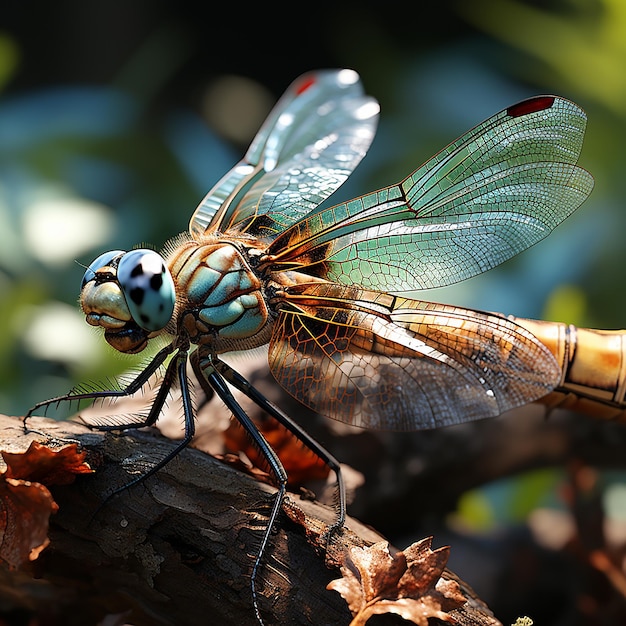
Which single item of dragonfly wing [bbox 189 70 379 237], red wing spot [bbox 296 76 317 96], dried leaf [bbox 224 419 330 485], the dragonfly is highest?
red wing spot [bbox 296 76 317 96]

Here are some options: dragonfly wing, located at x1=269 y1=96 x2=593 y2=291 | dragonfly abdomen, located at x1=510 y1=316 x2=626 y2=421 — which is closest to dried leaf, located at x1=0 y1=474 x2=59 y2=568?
dragonfly wing, located at x1=269 y1=96 x2=593 y2=291

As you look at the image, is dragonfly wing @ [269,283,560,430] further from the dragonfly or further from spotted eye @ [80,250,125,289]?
spotted eye @ [80,250,125,289]

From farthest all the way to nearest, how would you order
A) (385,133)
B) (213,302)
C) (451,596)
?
(385,133) < (213,302) < (451,596)

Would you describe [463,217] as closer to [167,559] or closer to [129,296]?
[129,296]

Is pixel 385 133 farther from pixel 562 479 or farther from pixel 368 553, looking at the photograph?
pixel 368 553

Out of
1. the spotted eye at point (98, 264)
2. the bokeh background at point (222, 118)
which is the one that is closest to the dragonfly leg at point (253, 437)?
the spotted eye at point (98, 264)

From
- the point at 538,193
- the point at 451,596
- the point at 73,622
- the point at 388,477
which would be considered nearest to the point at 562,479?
the point at 388,477
